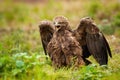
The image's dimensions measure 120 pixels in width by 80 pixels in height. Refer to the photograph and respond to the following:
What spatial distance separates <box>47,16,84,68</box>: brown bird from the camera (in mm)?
9500

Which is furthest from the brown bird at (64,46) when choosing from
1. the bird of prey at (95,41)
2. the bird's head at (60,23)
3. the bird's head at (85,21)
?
the bird's head at (85,21)

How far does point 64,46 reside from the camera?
952 cm

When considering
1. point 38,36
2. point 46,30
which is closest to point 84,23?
point 46,30

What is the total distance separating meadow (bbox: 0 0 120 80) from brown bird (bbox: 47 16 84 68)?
217 mm

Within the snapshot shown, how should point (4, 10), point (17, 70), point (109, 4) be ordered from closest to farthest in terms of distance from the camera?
point (17, 70)
point (109, 4)
point (4, 10)

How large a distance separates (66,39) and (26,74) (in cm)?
127

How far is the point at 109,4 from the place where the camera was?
53.4ft

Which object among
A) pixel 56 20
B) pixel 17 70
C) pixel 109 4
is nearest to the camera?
pixel 17 70

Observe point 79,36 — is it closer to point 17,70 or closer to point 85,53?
point 85,53

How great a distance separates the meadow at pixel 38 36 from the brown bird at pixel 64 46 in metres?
0.22

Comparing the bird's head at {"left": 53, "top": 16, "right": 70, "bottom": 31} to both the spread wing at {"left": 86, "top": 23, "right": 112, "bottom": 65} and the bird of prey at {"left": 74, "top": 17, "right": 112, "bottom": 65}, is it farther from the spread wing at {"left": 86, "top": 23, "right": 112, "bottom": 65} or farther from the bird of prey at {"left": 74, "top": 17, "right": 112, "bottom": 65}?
the spread wing at {"left": 86, "top": 23, "right": 112, "bottom": 65}

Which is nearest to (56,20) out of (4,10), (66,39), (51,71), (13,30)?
(66,39)

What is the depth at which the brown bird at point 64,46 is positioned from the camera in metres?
9.50

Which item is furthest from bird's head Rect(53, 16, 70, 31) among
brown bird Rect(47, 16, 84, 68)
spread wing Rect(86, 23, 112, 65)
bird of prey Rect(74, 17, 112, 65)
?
spread wing Rect(86, 23, 112, 65)
